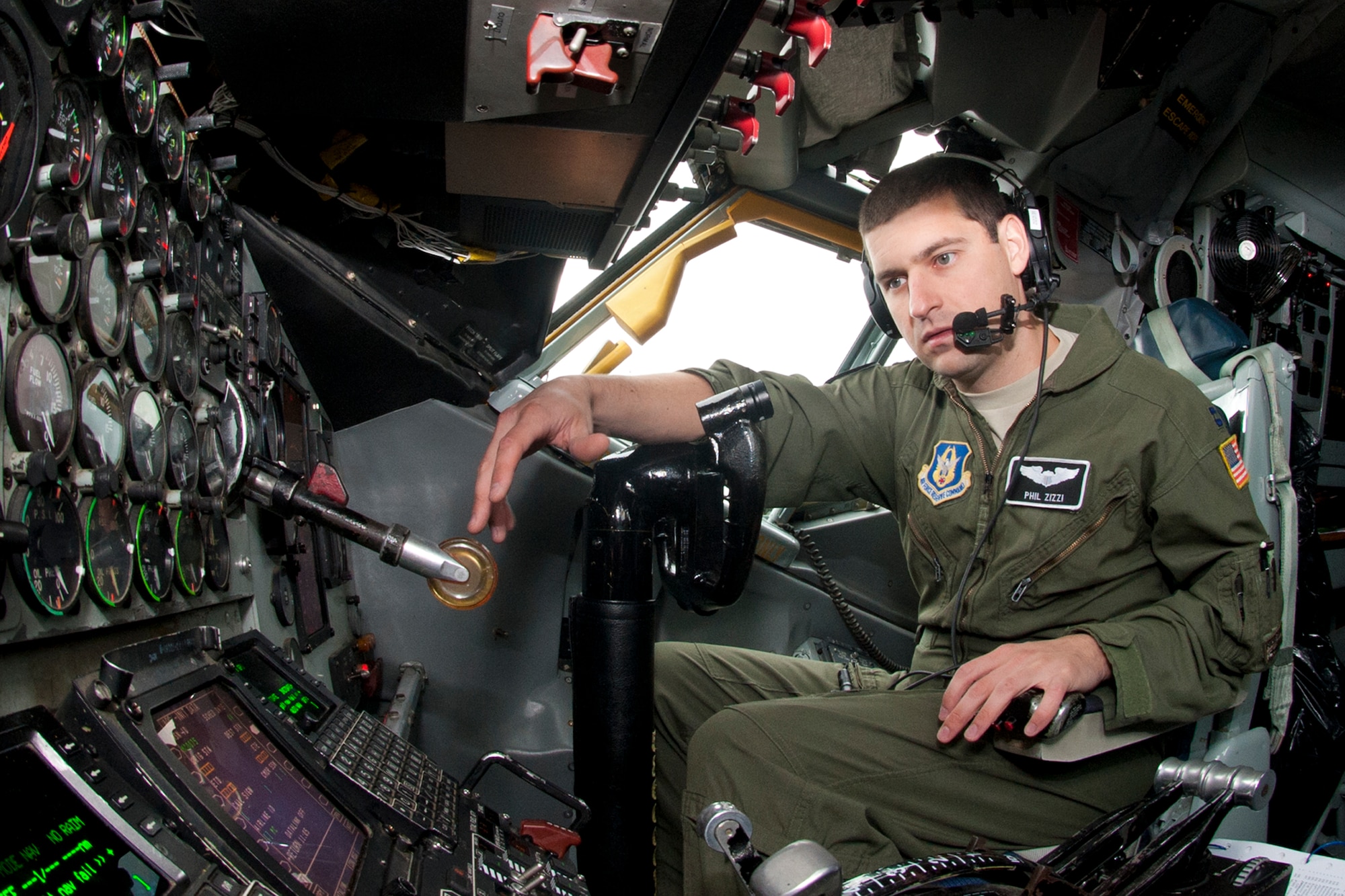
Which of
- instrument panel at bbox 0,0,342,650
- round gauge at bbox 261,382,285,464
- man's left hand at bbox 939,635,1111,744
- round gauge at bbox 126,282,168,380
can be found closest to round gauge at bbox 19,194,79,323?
instrument panel at bbox 0,0,342,650

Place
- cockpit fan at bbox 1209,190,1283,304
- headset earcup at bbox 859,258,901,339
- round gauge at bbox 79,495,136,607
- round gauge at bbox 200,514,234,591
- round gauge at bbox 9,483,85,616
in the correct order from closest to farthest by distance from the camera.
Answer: round gauge at bbox 9,483,85,616
round gauge at bbox 79,495,136,607
round gauge at bbox 200,514,234,591
headset earcup at bbox 859,258,901,339
cockpit fan at bbox 1209,190,1283,304

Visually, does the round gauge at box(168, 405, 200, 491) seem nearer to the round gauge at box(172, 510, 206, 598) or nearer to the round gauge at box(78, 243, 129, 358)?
the round gauge at box(172, 510, 206, 598)

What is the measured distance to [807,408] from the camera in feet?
5.83

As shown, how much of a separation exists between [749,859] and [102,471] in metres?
0.85

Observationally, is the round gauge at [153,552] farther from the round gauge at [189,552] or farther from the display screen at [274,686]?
the display screen at [274,686]

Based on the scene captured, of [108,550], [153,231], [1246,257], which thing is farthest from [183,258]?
[1246,257]

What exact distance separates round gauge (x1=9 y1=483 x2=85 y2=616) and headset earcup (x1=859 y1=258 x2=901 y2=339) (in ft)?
4.77

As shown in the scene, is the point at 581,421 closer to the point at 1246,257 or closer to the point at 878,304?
the point at 878,304

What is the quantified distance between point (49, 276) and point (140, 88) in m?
0.41

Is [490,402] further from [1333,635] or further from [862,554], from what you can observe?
[1333,635]

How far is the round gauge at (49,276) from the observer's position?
89 centimetres

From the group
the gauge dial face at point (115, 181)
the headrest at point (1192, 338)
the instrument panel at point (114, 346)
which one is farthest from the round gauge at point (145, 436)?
the headrest at point (1192, 338)

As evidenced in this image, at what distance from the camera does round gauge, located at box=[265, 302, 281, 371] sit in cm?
173

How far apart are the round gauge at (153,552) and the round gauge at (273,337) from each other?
63 cm
